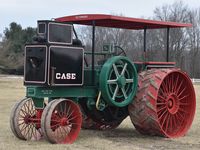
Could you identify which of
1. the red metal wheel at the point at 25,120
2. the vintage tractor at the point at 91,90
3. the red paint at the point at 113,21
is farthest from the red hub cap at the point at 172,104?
the red metal wheel at the point at 25,120

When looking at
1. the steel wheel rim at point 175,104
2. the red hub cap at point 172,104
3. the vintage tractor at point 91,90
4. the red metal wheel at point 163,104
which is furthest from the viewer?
the red hub cap at point 172,104

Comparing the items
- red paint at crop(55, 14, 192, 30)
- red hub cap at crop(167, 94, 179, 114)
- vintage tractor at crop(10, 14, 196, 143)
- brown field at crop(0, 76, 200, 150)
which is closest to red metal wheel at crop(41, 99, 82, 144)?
vintage tractor at crop(10, 14, 196, 143)

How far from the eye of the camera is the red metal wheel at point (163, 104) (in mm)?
10406

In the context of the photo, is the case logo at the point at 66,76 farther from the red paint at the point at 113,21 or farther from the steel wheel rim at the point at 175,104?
the steel wheel rim at the point at 175,104

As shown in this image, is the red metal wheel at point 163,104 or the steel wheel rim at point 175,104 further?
the steel wheel rim at point 175,104

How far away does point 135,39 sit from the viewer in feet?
121

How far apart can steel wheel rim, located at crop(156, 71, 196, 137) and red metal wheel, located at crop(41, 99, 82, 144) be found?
6.42 ft

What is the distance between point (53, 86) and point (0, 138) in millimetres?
1574

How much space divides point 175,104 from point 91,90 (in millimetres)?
2126

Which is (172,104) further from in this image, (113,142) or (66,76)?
(66,76)

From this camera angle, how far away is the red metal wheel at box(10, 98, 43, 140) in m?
9.66

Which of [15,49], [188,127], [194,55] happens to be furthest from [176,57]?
[188,127]

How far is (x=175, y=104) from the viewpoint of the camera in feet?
36.9

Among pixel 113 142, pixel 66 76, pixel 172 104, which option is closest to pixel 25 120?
pixel 66 76
